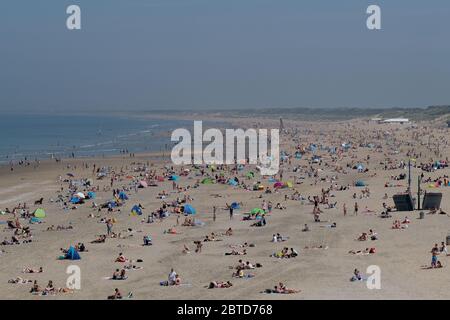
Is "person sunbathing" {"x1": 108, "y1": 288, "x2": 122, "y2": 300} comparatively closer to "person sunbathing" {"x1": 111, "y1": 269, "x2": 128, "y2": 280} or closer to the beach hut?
"person sunbathing" {"x1": 111, "y1": 269, "x2": 128, "y2": 280}

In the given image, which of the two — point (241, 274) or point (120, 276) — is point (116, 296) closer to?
point (120, 276)

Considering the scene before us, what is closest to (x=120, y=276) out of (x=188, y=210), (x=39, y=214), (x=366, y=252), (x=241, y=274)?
(x=241, y=274)

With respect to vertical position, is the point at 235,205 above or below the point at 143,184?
above

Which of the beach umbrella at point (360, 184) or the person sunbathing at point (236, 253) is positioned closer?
the person sunbathing at point (236, 253)

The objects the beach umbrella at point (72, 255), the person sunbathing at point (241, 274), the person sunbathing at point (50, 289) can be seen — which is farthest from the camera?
the beach umbrella at point (72, 255)

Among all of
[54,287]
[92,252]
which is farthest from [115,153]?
[54,287]

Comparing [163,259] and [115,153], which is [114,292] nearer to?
[163,259]
